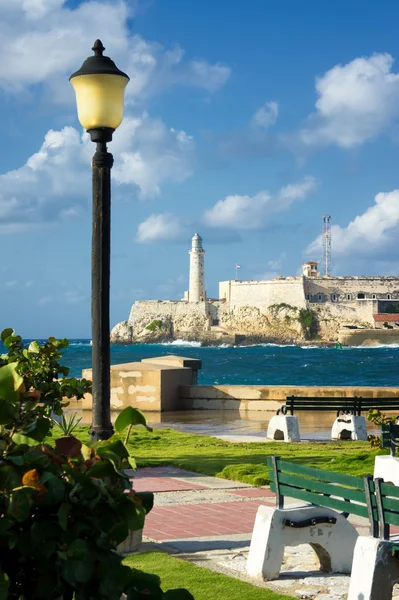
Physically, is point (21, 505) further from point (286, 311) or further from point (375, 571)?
point (286, 311)

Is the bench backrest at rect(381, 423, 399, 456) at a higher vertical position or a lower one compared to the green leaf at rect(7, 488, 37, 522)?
lower

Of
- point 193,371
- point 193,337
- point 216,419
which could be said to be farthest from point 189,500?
point 193,337

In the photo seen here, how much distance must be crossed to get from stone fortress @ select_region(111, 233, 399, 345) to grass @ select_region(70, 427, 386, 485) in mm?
96724

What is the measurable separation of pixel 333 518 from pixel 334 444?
7310 millimetres

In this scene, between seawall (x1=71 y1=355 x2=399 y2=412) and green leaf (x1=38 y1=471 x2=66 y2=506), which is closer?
green leaf (x1=38 y1=471 x2=66 y2=506)

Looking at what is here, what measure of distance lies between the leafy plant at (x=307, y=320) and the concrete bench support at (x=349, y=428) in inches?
4001

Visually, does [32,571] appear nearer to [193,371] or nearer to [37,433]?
[37,433]

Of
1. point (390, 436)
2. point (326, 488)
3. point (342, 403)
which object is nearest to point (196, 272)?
point (342, 403)

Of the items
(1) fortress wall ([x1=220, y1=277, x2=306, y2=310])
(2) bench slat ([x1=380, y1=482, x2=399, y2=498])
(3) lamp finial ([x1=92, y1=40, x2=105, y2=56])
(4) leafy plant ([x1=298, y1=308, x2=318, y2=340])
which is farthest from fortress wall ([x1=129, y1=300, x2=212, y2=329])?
(2) bench slat ([x1=380, y1=482, x2=399, y2=498])

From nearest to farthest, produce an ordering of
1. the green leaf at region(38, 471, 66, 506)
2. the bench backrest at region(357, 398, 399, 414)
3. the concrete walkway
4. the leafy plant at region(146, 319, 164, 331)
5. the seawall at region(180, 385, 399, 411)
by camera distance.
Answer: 1. the green leaf at region(38, 471, 66, 506)
2. the concrete walkway
3. the bench backrest at region(357, 398, 399, 414)
4. the seawall at region(180, 385, 399, 411)
5. the leafy plant at region(146, 319, 164, 331)

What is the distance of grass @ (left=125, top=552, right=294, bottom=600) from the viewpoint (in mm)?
5047

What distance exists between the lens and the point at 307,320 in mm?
115438

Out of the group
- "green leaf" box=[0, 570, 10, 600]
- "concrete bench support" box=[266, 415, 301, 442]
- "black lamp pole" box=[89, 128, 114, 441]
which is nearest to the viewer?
"green leaf" box=[0, 570, 10, 600]

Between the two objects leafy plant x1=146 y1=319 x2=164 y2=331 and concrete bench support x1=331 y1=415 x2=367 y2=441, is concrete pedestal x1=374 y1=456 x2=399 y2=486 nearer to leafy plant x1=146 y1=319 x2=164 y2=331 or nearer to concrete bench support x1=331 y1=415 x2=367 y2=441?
concrete bench support x1=331 y1=415 x2=367 y2=441
